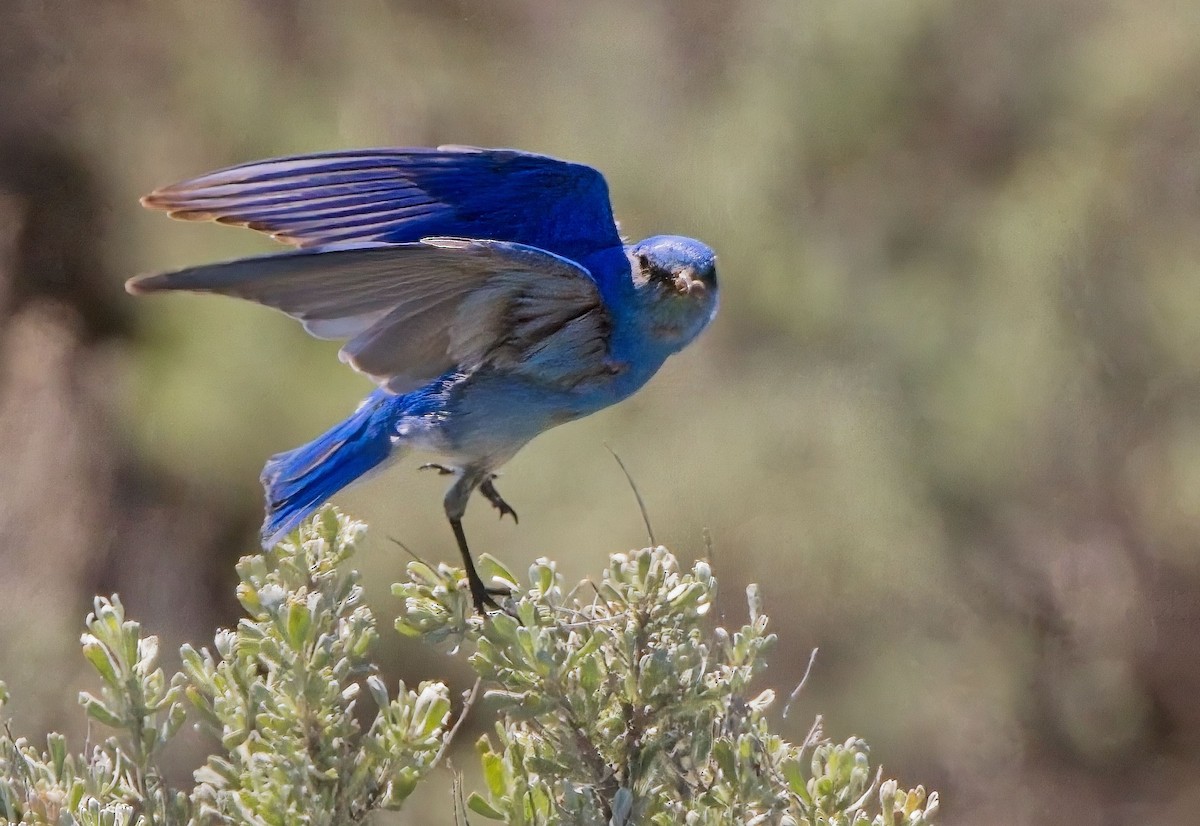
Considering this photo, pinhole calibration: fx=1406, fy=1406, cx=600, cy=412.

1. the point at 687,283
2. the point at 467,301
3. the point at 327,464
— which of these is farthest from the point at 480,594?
the point at 687,283

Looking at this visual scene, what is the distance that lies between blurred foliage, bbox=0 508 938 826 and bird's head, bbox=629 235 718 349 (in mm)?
907

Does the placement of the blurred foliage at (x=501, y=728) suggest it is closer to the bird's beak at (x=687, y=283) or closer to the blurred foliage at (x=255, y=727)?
the blurred foliage at (x=255, y=727)

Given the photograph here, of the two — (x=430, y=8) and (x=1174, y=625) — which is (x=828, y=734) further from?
(x=430, y=8)

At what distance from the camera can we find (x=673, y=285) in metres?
2.90

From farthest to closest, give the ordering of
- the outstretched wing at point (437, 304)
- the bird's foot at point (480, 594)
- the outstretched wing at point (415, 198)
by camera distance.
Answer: the bird's foot at point (480, 594)
the outstretched wing at point (415, 198)
the outstretched wing at point (437, 304)

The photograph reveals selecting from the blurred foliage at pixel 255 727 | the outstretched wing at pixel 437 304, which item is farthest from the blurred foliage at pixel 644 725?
the outstretched wing at pixel 437 304

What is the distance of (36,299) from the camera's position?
7.14 m

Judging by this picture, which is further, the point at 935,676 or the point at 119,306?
the point at 119,306

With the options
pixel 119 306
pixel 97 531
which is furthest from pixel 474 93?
pixel 97 531

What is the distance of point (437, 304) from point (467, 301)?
0.20ft

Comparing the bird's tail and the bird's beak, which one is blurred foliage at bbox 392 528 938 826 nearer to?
the bird's tail

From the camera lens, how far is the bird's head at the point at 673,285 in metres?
2.90

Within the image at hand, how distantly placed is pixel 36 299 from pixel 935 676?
475cm

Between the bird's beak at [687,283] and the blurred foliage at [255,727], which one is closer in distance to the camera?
the blurred foliage at [255,727]
